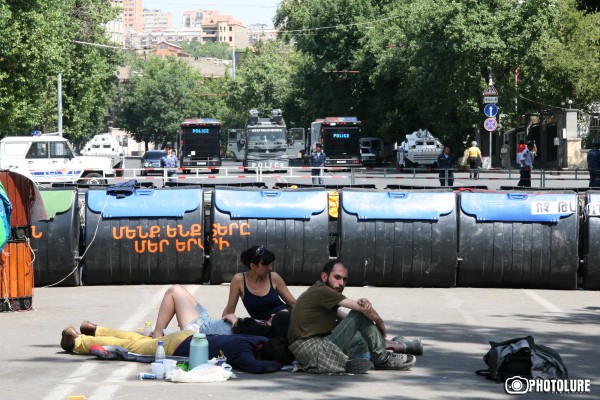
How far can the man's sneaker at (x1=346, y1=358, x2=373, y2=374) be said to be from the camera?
9.88m

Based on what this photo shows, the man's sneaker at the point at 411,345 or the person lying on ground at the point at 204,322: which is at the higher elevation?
the person lying on ground at the point at 204,322

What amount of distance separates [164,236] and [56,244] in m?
1.51

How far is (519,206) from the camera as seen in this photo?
1669cm

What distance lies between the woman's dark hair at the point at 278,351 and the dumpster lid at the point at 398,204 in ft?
21.6

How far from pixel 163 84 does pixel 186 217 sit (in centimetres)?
11650

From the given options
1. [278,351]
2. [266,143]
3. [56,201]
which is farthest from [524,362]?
[266,143]

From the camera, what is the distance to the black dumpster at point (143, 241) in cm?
1656

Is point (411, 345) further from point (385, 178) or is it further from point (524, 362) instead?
point (385, 178)

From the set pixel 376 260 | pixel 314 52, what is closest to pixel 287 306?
pixel 376 260

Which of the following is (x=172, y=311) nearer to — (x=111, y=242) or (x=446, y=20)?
(x=111, y=242)

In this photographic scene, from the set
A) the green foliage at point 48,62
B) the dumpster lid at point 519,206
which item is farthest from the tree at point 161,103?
the dumpster lid at point 519,206

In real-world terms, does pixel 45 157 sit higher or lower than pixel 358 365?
higher

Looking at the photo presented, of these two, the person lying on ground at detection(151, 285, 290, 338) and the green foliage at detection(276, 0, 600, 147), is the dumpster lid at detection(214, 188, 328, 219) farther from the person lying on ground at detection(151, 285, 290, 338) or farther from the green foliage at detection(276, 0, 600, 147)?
the green foliage at detection(276, 0, 600, 147)

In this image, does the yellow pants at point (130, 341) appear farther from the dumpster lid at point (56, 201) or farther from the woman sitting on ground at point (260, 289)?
the dumpster lid at point (56, 201)
